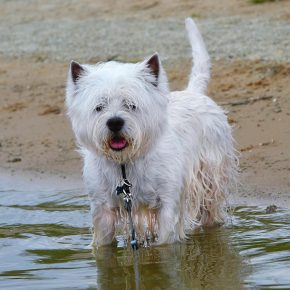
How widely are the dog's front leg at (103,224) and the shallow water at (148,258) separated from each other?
0.27 feet

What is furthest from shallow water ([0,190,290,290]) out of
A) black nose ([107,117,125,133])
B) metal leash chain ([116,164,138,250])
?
black nose ([107,117,125,133])

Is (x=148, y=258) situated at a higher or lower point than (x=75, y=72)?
lower

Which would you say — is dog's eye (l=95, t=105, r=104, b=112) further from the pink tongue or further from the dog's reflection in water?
the dog's reflection in water

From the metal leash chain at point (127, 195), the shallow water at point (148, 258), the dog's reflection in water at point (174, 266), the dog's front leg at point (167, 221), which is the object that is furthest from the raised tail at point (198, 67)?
the metal leash chain at point (127, 195)

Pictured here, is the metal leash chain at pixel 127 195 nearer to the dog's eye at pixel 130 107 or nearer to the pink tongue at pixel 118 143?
the pink tongue at pixel 118 143

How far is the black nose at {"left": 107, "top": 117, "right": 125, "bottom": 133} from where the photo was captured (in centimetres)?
676

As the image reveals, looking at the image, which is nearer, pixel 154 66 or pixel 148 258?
pixel 154 66

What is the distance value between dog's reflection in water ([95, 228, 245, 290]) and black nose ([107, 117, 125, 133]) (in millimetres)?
928

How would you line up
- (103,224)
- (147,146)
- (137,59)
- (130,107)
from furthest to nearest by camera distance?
(137,59) → (103,224) → (147,146) → (130,107)

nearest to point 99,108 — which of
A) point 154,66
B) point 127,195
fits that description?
point 154,66

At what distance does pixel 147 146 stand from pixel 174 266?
2.57ft

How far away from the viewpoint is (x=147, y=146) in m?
7.09

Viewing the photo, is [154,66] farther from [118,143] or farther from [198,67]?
[198,67]

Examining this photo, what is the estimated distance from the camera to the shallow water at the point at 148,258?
264 inches
